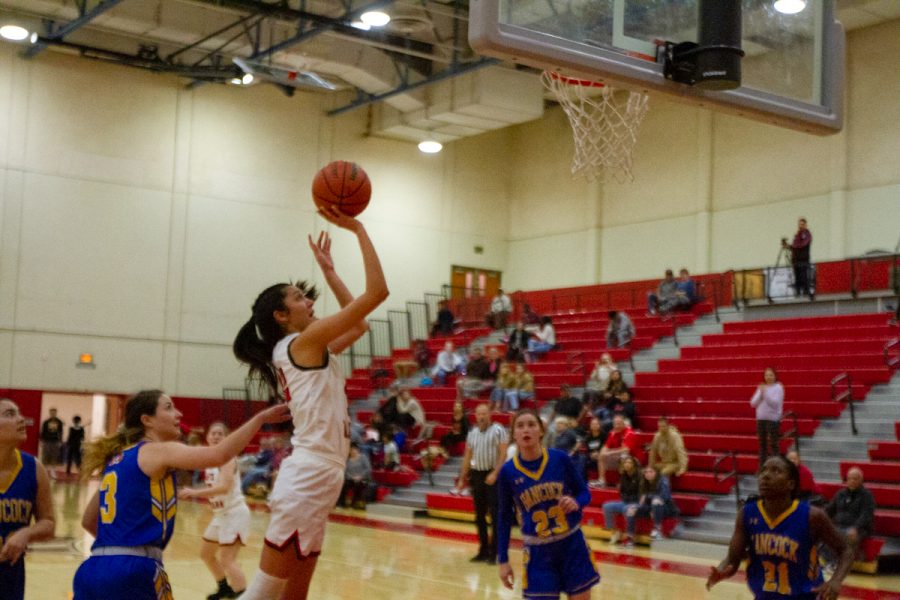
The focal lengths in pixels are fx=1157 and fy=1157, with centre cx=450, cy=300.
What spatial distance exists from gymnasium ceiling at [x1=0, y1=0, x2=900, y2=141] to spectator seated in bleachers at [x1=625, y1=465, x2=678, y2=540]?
337 inches

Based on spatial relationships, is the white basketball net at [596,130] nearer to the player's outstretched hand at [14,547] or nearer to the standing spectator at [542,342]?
the standing spectator at [542,342]

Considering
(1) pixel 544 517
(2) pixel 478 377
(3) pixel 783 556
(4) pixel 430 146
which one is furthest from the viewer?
(4) pixel 430 146

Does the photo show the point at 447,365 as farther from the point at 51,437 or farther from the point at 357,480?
the point at 51,437

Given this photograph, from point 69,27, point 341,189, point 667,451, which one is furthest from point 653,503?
point 69,27

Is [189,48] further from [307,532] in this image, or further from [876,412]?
[307,532]

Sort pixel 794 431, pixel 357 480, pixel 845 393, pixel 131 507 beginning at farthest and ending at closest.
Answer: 1. pixel 357 480
2. pixel 845 393
3. pixel 794 431
4. pixel 131 507

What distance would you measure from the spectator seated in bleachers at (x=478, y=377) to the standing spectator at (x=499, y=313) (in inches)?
129

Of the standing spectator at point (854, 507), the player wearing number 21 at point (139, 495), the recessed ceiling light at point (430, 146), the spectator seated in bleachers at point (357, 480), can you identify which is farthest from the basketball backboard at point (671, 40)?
the recessed ceiling light at point (430, 146)

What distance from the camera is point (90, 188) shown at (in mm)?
22891

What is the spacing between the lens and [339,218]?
4.78m

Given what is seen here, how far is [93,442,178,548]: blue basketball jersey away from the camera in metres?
4.12

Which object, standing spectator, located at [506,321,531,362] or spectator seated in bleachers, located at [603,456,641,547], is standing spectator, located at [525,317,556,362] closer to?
standing spectator, located at [506,321,531,362]

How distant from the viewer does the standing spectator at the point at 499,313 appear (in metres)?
23.7

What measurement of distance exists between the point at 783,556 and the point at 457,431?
13.5 m
